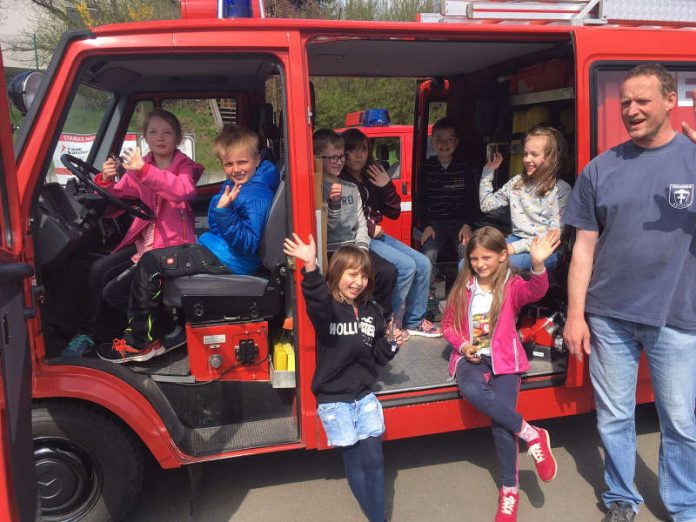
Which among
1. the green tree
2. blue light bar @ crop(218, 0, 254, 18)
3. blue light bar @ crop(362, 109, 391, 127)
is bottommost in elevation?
blue light bar @ crop(218, 0, 254, 18)

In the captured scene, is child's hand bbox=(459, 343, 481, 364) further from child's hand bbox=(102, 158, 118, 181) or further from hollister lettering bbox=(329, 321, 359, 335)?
child's hand bbox=(102, 158, 118, 181)

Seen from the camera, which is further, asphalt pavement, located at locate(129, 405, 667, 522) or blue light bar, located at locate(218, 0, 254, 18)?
asphalt pavement, located at locate(129, 405, 667, 522)

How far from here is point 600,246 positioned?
→ 2.51m

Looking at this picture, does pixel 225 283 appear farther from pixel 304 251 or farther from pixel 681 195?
pixel 681 195

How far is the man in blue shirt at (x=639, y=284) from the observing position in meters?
2.29

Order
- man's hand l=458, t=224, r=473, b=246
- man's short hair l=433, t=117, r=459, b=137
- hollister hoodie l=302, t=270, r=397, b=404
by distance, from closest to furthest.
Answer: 1. hollister hoodie l=302, t=270, r=397, b=404
2. man's hand l=458, t=224, r=473, b=246
3. man's short hair l=433, t=117, r=459, b=137

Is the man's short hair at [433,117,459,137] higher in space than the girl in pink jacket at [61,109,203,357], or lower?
higher

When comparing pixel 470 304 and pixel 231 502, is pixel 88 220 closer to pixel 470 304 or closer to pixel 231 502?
pixel 231 502

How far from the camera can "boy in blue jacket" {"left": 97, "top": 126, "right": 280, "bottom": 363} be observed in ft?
8.56

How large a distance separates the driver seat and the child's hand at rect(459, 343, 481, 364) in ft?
3.10

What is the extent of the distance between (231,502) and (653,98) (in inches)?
106

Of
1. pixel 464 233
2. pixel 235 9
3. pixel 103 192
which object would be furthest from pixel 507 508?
pixel 235 9

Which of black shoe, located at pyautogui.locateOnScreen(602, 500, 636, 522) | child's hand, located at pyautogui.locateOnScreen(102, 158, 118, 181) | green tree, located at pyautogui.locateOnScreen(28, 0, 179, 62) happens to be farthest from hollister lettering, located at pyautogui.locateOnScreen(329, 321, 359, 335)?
green tree, located at pyautogui.locateOnScreen(28, 0, 179, 62)

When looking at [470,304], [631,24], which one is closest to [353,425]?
[470,304]
